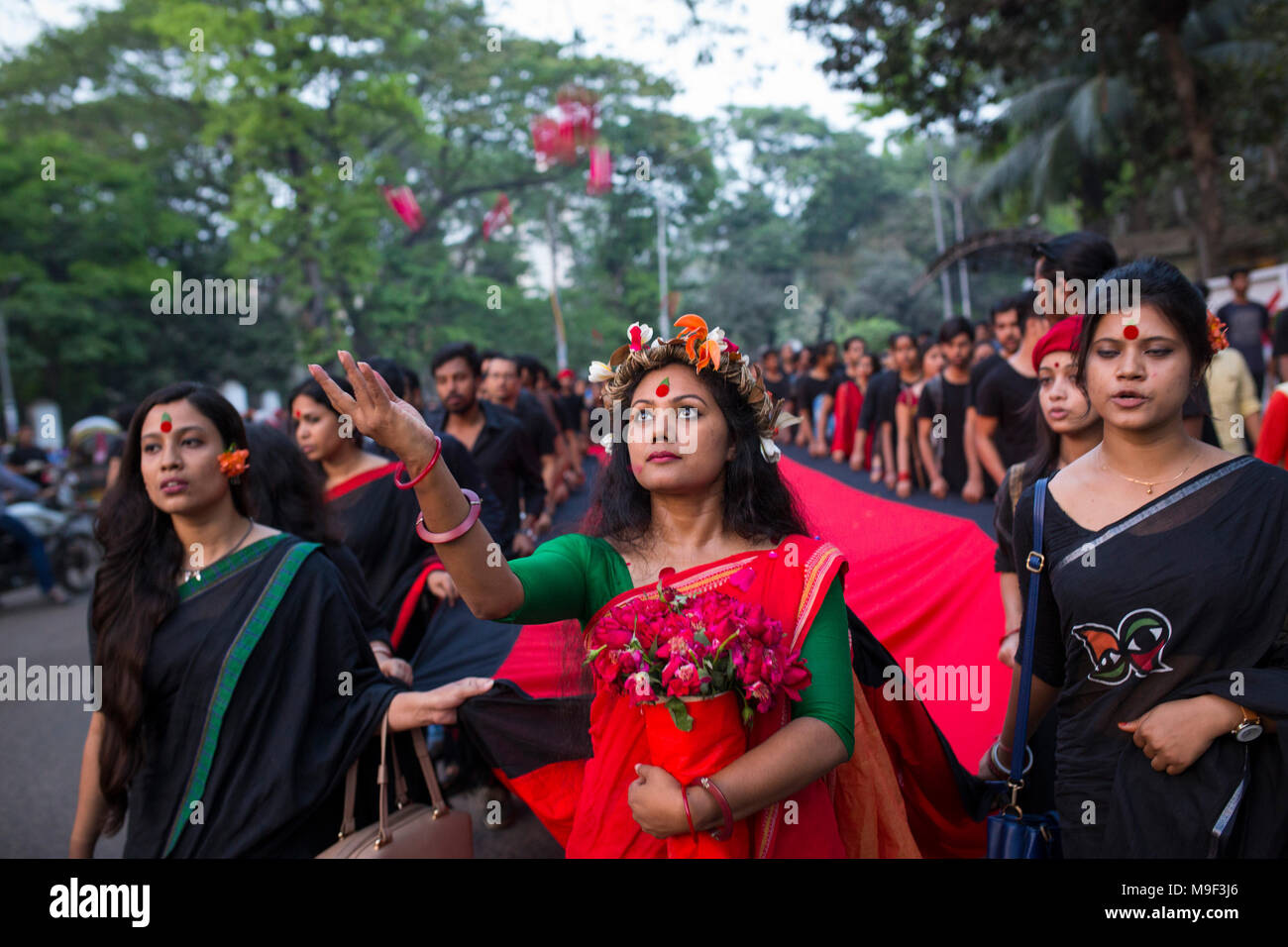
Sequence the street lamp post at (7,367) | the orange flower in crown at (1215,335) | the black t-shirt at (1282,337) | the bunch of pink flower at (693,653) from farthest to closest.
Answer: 1. the street lamp post at (7,367)
2. the black t-shirt at (1282,337)
3. the orange flower in crown at (1215,335)
4. the bunch of pink flower at (693,653)

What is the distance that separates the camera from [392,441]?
1.91m

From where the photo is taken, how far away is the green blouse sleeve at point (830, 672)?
6.61 feet

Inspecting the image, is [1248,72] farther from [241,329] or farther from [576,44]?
[241,329]

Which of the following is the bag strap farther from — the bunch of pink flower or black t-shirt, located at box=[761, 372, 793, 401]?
black t-shirt, located at box=[761, 372, 793, 401]

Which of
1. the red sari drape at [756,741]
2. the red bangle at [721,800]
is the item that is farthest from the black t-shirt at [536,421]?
the red bangle at [721,800]

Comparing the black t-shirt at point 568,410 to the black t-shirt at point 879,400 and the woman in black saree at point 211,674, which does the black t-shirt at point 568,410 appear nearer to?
the black t-shirt at point 879,400

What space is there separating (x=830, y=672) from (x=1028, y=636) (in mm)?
539

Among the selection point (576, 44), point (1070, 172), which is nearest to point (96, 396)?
point (576, 44)

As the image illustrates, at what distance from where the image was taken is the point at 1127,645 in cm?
210

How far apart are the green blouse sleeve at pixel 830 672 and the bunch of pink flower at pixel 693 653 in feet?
0.34

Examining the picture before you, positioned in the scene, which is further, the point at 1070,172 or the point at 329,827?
the point at 1070,172

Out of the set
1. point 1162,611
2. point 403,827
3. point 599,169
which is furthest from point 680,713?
point 599,169

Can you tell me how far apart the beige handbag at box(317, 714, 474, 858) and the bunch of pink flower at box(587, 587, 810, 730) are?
3.54 feet
